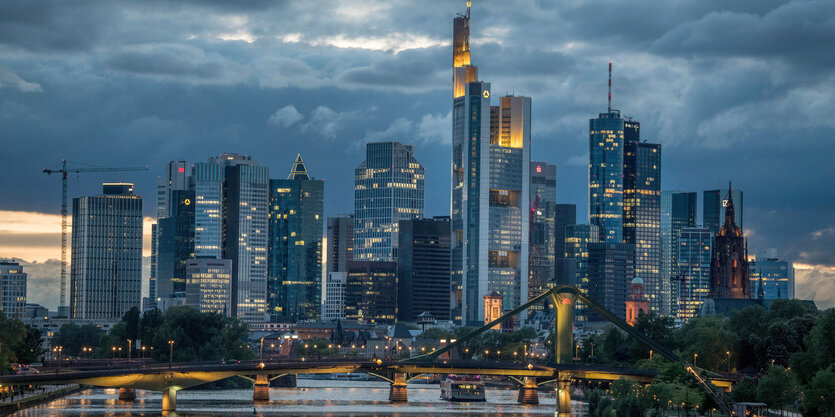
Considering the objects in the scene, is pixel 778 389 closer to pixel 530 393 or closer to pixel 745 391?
pixel 745 391

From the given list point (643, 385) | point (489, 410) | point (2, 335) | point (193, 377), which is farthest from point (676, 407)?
point (2, 335)

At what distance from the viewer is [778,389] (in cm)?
13262

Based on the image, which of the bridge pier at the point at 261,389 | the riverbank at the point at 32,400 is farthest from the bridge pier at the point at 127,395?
the bridge pier at the point at 261,389

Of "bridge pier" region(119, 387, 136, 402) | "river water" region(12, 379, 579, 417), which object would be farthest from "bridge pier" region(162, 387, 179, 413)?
"bridge pier" region(119, 387, 136, 402)

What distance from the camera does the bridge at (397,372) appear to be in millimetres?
148000

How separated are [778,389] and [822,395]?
14.4 meters

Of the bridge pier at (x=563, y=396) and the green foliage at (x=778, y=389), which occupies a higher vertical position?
the green foliage at (x=778, y=389)

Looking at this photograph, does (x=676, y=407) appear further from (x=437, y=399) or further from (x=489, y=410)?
(x=437, y=399)

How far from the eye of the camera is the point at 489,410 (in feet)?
552

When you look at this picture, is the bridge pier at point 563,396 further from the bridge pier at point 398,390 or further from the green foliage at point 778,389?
the green foliage at point 778,389

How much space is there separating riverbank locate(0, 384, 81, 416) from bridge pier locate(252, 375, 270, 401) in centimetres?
2529

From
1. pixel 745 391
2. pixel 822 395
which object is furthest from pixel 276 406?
pixel 822 395

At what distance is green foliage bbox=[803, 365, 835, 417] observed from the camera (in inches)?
4636

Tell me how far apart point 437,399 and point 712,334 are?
39305mm
